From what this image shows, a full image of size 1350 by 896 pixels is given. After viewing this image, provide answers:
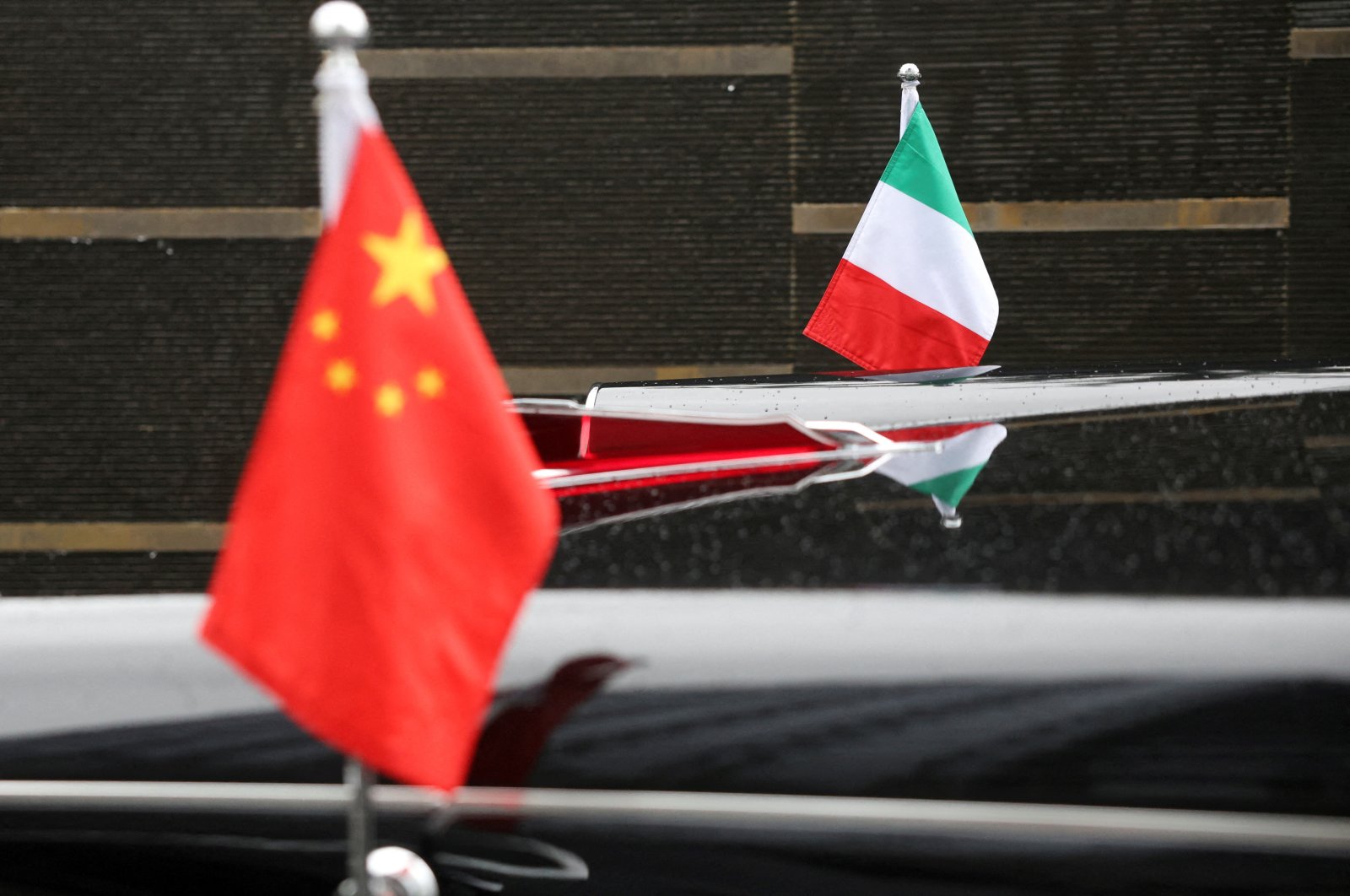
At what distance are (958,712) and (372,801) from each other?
343mm

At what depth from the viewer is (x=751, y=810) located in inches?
25.7

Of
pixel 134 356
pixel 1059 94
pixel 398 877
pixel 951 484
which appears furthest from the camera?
pixel 134 356

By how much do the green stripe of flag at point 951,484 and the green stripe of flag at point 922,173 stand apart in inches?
74.2

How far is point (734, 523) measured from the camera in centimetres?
96

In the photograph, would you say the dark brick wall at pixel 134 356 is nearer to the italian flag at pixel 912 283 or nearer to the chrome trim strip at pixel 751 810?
the italian flag at pixel 912 283

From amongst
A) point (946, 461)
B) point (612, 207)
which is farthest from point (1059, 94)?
point (946, 461)

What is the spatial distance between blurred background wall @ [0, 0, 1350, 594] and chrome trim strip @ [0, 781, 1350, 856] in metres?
3.81

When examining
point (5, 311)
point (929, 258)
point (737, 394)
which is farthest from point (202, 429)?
point (737, 394)

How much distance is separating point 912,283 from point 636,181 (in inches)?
73.2

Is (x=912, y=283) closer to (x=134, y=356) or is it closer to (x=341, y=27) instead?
(x=341, y=27)

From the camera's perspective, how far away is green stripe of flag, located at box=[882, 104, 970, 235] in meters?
2.84

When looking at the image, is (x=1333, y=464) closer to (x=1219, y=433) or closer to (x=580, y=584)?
(x=1219, y=433)

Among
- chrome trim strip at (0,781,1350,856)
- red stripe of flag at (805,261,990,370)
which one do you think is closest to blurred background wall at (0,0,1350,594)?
red stripe of flag at (805,261,990,370)

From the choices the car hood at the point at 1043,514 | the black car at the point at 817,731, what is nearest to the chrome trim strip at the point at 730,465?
the car hood at the point at 1043,514
